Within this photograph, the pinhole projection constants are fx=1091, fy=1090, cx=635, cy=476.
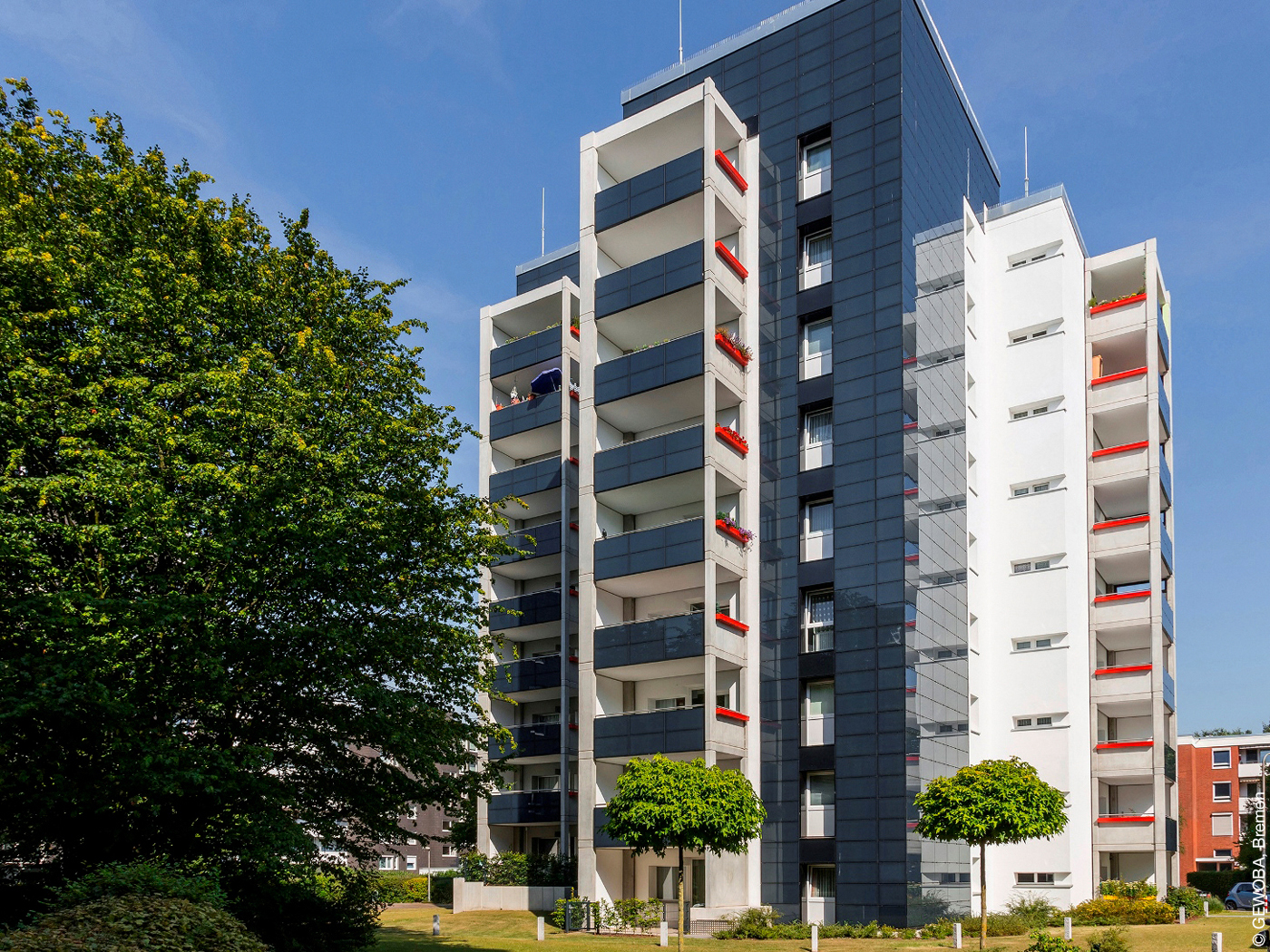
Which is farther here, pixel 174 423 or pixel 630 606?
pixel 630 606

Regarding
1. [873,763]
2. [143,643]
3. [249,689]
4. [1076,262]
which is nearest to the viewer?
[143,643]

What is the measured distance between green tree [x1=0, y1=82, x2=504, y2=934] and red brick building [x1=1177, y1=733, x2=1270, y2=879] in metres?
75.9

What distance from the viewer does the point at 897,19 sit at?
46594 mm

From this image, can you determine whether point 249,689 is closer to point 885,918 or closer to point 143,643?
point 143,643

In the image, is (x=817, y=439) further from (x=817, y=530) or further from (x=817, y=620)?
(x=817, y=620)

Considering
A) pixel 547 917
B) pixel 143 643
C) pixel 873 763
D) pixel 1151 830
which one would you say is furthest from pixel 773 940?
pixel 143 643

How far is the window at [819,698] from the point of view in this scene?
43.0 m

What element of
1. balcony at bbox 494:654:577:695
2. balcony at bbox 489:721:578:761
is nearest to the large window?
balcony at bbox 494:654:577:695

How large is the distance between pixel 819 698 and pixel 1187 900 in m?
18.0

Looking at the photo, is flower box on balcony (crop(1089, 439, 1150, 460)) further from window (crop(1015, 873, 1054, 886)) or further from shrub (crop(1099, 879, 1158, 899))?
window (crop(1015, 873, 1054, 886))

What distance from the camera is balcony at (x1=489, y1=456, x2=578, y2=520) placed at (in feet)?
182

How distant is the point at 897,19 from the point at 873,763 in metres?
30.9

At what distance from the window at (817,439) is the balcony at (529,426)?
14.1 metres

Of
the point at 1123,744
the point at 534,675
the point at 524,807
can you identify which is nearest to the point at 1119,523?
the point at 1123,744
